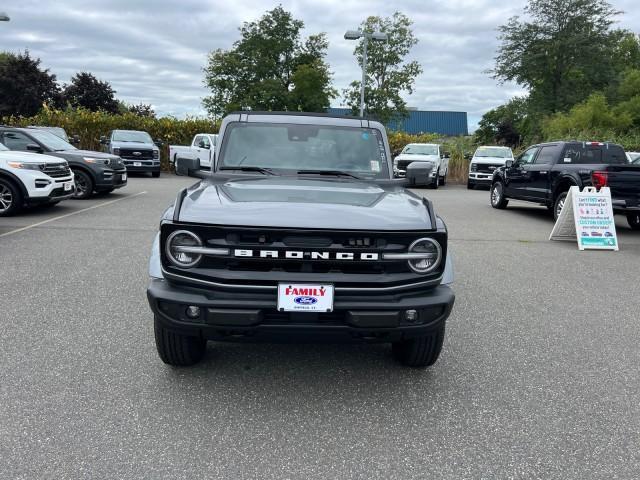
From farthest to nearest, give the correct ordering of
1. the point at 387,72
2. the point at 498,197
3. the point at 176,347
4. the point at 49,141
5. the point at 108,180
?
the point at 387,72 → the point at 498,197 → the point at 108,180 → the point at 49,141 → the point at 176,347

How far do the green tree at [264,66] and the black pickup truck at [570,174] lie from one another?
96.8 ft

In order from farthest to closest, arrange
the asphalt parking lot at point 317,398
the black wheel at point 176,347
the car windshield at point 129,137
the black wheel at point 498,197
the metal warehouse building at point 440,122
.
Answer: the metal warehouse building at point 440,122
the car windshield at point 129,137
the black wheel at point 498,197
the black wheel at point 176,347
the asphalt parking lot at point 317,398

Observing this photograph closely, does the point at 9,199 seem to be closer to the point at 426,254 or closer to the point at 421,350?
Result: the point at 421,350

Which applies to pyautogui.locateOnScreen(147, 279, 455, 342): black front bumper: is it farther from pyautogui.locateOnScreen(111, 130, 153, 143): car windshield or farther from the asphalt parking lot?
pyautogui.locateOnScreen(111, 130, 153, 143): car windshield

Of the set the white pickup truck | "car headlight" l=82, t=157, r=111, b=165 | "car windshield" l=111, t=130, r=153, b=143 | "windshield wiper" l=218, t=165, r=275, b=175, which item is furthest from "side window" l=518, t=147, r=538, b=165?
"car windshield" l=111, t=130, r=153, b=143

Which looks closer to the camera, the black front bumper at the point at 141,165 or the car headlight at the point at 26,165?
the car headlight at the point at 26,165

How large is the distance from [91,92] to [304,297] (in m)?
54.1

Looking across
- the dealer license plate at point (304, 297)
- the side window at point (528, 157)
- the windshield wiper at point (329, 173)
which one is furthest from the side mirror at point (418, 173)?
the side window at point (528, 157)

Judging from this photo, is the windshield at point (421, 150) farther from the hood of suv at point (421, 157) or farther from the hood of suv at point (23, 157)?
the hood of suv at point (23, 157)

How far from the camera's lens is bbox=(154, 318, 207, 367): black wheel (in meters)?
3.64

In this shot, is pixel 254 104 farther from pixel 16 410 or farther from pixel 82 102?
pixel 16 410

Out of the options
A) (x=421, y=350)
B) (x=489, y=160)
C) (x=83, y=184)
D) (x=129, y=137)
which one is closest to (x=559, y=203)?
(x=421, y=350)

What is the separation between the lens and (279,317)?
10.5 ft

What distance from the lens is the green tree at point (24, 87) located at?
151 feet
